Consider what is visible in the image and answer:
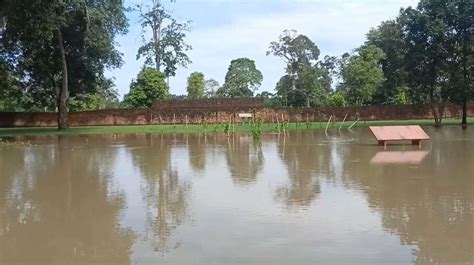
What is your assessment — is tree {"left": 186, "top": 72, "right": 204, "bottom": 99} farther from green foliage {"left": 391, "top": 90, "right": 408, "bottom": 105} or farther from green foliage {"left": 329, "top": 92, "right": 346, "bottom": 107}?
green foliage {"left": 391, "top": 90, "right": 408, "bottom": 105}

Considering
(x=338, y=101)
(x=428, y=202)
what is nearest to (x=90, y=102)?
(x=338, y=101)

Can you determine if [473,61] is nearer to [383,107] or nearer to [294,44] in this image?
[383,107]

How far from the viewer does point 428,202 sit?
25.8 feet

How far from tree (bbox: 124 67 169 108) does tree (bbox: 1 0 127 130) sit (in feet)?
27.6

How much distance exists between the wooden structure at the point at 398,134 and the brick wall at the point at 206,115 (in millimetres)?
27794

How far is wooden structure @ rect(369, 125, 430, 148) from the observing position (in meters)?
17.7

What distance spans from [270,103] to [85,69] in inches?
983

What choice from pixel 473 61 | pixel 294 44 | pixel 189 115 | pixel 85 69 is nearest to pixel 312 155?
pixel 473 61

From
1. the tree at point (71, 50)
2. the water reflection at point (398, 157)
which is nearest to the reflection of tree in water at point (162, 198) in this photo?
the water reflection at point (398, 157)

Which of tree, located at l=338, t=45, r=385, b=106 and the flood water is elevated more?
tree, located at l=338, t=45, r=385, b=106

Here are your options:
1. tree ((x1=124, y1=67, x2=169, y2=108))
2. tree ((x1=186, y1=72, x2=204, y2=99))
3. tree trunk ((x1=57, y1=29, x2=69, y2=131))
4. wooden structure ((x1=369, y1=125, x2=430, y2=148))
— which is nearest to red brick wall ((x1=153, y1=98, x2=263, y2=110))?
tree ((x1=124, y1=67, x2=169, y2=108))

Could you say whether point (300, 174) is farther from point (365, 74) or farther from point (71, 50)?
point (365, 74)

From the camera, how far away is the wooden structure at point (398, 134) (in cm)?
1766

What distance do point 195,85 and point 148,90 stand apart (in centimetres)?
1288
